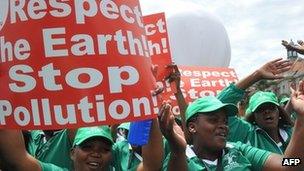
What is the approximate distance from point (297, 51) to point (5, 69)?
6.59ft

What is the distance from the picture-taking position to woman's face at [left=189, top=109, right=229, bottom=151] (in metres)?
2.80

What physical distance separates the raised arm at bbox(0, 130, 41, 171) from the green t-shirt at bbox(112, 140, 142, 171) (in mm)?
1001

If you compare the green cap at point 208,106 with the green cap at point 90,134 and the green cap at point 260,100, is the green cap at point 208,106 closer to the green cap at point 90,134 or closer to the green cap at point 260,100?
the green cap at point 90,134

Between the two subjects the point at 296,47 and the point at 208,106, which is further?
the point at 296,47

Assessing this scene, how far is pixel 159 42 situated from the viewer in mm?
3773

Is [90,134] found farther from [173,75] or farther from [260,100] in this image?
[260,100]

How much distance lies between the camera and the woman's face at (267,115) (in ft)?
12.2

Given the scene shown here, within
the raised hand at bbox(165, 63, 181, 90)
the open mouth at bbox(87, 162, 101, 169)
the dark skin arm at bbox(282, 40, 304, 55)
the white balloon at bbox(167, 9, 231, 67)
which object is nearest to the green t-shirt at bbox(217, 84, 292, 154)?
the raised hand at bbox(165, 63, 181, 90)

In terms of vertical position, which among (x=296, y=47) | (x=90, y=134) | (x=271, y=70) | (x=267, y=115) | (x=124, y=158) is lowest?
(x=124, y=158)

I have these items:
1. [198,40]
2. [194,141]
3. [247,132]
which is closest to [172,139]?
[194,141]

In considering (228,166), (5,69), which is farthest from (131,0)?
(228,166)

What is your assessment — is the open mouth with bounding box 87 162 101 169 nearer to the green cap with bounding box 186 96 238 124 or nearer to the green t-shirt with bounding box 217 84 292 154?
the green cap with bounding box 186 96 238 124

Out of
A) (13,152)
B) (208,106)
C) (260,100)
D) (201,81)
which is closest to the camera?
(13,152)

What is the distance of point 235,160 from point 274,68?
914 mm
